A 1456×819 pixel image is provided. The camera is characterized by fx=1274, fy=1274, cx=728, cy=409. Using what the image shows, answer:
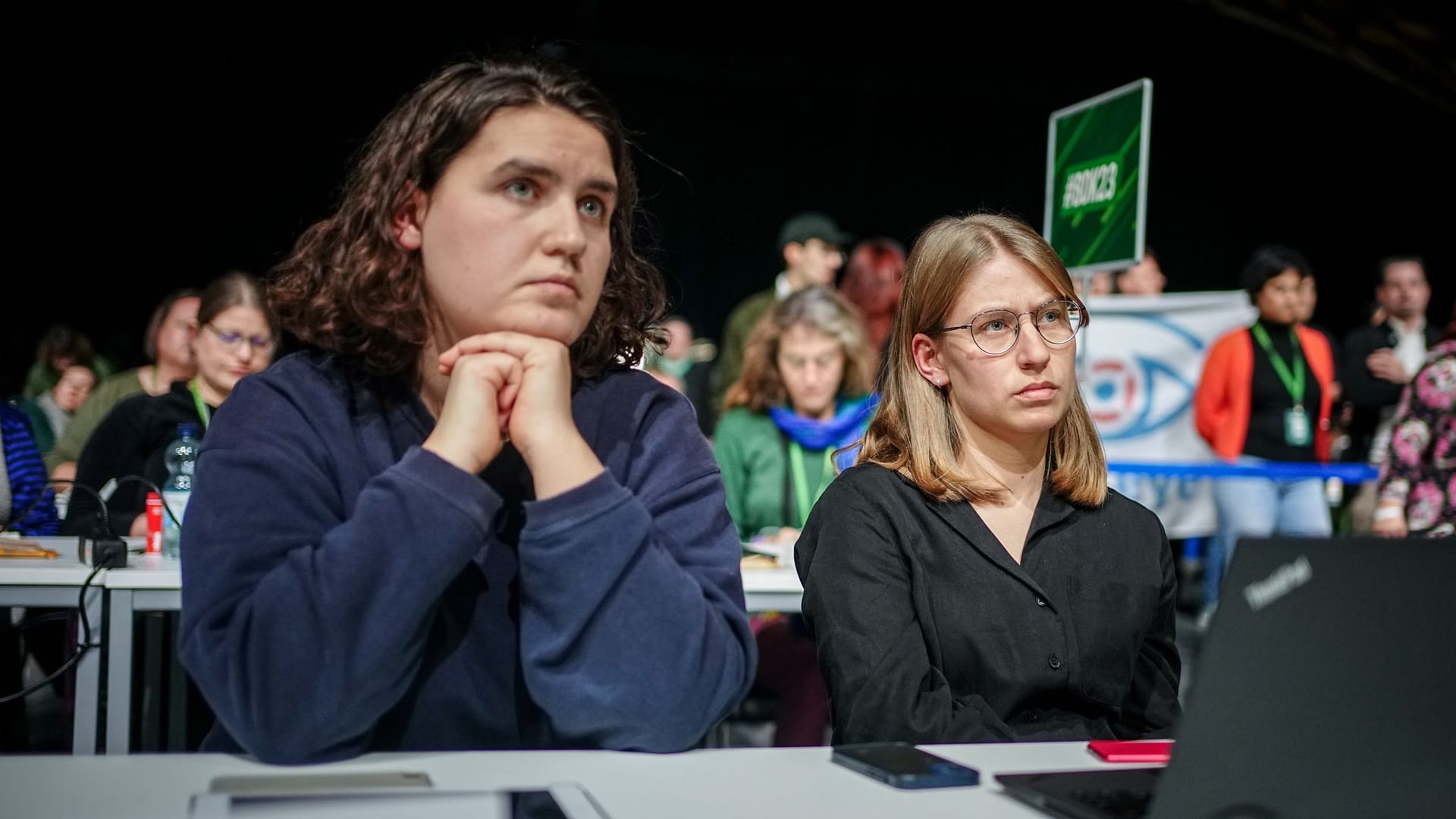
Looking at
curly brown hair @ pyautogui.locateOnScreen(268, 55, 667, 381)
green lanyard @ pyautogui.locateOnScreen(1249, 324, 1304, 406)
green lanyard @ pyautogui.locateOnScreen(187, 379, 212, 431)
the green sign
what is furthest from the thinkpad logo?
green lanyard @ pyautogui.locateOnScreen(1249, 324, 1304, 406)

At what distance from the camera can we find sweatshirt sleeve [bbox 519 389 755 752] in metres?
1.25

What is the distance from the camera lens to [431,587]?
3.94ft

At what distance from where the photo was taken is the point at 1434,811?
3.17 feet

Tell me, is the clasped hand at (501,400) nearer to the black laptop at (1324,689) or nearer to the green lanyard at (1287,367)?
the black laptop at (1324,689)

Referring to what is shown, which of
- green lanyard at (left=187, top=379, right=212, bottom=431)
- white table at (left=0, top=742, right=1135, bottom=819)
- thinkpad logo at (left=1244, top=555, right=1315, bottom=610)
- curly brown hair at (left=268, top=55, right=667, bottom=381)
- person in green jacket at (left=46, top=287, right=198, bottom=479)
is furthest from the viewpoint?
person in green jacket at (left=46, top=287, right=198, bottom=479)

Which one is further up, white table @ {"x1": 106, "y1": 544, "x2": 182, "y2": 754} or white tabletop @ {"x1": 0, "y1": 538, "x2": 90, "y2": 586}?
white tabletop @ {"x1": 0, "y1": 538, "x2": 90, "y2": 586}

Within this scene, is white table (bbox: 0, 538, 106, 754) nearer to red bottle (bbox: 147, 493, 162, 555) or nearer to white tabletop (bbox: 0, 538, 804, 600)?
white tabletop (bbox: 0, 538, 804, 600)

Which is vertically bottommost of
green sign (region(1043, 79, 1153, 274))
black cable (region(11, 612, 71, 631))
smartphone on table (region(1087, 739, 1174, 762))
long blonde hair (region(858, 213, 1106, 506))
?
black cable (region(11, 612, 71, 631))

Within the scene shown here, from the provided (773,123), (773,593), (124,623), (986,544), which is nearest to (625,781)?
(986,544)

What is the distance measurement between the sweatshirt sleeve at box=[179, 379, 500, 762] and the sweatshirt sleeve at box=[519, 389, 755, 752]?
3.3 inches

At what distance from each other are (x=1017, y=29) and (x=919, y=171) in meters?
1.55

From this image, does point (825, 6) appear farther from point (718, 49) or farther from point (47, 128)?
point (47, 128)

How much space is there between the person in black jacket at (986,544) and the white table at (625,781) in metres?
0.41

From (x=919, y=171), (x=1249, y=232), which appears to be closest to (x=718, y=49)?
(x=919, y=171)
